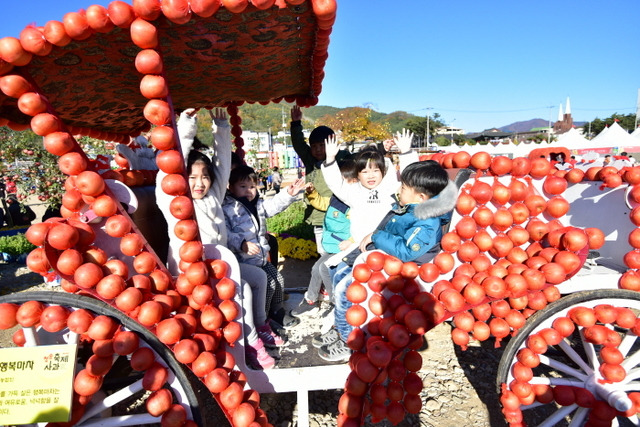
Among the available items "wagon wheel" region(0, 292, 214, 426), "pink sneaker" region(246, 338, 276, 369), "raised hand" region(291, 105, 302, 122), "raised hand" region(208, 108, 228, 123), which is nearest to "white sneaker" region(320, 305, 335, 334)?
"pink sneaker" region(246, 338, 276, 369)

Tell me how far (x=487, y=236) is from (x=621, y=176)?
934 mm

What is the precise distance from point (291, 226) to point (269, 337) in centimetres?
496

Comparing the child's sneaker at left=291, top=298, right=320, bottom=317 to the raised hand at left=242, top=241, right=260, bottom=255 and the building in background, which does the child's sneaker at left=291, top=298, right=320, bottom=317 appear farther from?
the building in background

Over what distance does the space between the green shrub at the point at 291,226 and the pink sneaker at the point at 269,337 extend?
4.00 metres

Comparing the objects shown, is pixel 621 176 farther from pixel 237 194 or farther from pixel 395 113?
pixel 395 113

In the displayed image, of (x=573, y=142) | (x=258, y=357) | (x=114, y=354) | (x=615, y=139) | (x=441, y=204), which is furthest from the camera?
(x=573, y=142)

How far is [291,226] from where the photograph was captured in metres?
7.26

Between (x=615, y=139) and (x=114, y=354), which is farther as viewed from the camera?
(x=615, y=139)

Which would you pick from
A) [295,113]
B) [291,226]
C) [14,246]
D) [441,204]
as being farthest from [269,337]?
[14,246]

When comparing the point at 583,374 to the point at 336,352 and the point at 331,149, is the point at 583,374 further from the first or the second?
the point at 331,149

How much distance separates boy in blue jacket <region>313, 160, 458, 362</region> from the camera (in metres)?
2.00

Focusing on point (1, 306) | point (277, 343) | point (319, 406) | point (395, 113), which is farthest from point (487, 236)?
point (395, 113)

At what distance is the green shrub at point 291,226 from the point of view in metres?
6.61

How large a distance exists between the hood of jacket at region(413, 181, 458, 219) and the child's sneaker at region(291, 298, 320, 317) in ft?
4.41
